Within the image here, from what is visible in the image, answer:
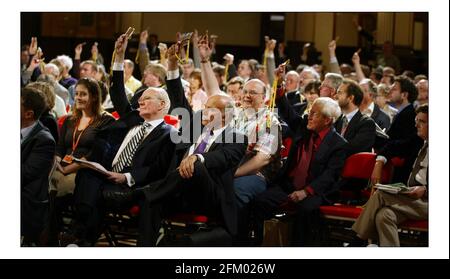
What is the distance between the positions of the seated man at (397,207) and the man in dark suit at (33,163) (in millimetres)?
2058

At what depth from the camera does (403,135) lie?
698 centimetres

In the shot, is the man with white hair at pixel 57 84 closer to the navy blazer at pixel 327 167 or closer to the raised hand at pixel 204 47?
the raised hand at pixel 204 47

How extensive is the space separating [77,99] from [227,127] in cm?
124

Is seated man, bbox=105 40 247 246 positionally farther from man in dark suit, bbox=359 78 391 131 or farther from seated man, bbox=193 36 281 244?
man in dark suit, bbox=359 78 391 131

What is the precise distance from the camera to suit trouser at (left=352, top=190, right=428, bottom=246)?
18.3 ft

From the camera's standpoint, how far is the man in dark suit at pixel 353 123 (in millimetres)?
6488

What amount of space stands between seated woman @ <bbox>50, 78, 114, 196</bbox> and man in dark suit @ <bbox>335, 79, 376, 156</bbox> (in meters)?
1.75

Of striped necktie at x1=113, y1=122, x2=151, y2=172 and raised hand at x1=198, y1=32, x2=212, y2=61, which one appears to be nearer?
striped necktie at x1=113, y1=122, x2=151, y2=172

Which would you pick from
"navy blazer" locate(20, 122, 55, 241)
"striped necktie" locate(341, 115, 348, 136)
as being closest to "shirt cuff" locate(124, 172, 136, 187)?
"navy blazer" locate(20, 122, 55, 241)

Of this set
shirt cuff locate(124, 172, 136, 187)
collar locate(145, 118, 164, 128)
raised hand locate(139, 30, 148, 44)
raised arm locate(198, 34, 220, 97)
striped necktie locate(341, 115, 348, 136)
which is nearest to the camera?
shirt cuff locate(124, 172, 136, 187)

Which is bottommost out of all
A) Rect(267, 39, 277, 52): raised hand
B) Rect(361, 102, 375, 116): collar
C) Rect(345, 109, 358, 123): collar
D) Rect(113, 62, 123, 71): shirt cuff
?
Rect(345, 109, 358, 123): collar

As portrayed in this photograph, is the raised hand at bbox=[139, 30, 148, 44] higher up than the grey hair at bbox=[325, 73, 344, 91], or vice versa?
the raised hand at bbox=[139, 30, 148, 44]
